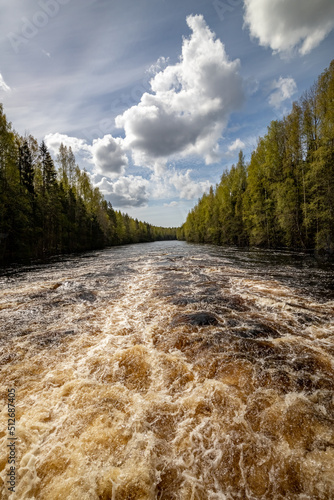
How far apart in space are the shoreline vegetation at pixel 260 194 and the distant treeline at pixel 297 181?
83 millimetres

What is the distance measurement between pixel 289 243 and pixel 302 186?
6.53 m

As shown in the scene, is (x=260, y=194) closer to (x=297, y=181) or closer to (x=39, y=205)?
(x=297, y=181)

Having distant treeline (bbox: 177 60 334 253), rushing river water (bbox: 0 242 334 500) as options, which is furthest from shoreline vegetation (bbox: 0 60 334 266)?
rushing river water (bbox: 0 242 334 500)

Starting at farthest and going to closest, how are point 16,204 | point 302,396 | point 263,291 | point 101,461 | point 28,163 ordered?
point 28,163 → point 16,204 → point 263,291 → point 302,396 → point 101,461

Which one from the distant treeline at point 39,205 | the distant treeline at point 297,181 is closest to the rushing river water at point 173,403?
the distant treeline at point 297,181

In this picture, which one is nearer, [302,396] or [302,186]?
[302,396]

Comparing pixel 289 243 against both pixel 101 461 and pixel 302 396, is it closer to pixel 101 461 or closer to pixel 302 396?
pixel 302 396

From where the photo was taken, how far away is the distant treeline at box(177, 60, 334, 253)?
16875mm

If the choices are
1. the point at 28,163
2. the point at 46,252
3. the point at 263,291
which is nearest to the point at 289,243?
the point at 263,291

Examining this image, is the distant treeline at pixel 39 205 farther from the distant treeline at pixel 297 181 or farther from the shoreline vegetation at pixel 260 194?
the distant treeline at pixel 297 181

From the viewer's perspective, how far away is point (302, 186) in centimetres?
2145

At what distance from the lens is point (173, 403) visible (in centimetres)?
329

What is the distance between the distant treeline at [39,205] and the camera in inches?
810

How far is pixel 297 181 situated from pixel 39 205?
30712 mm
